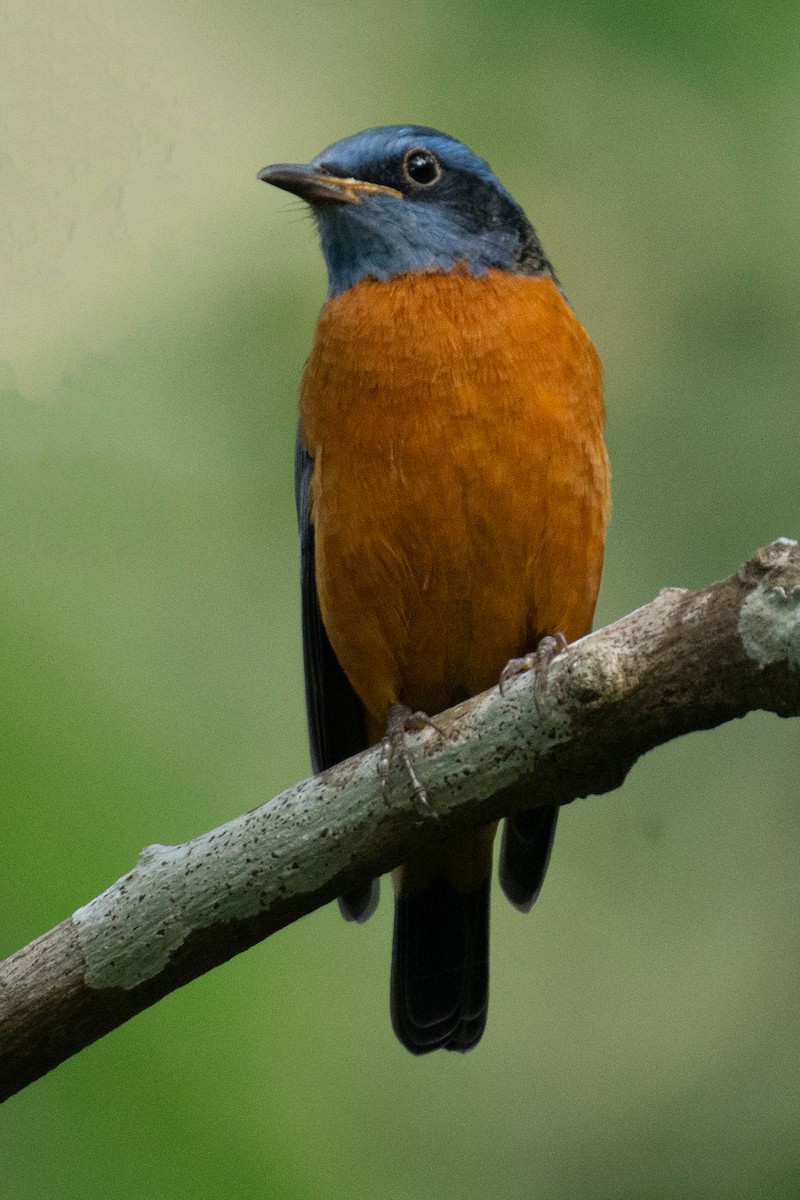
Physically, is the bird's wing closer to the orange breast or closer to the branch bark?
the orange breast

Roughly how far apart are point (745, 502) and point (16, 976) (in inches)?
104

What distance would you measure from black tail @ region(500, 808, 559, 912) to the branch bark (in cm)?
149

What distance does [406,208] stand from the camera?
202 inches

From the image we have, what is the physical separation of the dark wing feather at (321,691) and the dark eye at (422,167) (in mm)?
976

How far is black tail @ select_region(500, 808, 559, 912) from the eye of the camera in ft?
17.2

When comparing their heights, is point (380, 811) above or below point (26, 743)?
below

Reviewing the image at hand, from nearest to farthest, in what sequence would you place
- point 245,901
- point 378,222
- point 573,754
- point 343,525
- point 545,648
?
point 573,754 < point 245,901 < point 545,648 < point 343,525 < point 378,222

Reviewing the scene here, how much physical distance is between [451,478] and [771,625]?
161 centimetres

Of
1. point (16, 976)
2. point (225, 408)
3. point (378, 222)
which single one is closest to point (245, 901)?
point (16, 976)

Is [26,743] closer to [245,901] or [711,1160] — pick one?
[245,901]

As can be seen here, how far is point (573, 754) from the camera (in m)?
3.51

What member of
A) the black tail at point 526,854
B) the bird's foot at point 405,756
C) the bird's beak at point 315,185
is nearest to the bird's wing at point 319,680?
the black tail at point 526,854

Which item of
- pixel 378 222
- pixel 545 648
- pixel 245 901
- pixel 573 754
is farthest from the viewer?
pixel 378 222

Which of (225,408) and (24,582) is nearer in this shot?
(24,582)
